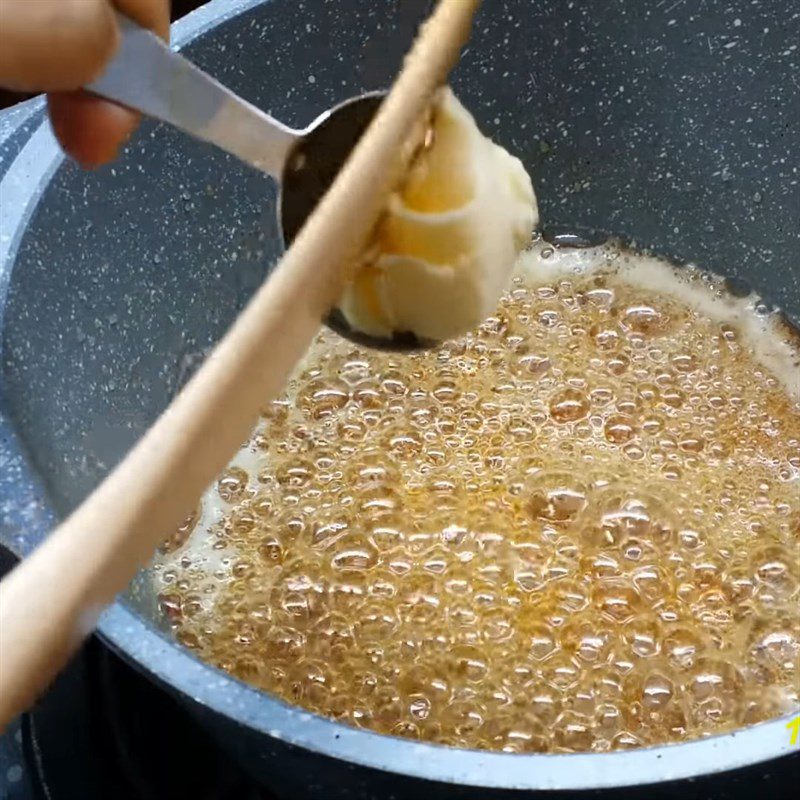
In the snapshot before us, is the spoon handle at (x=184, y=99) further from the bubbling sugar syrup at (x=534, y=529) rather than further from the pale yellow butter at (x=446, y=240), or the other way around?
the bubbling sugar syrup at (x=534, y=529)

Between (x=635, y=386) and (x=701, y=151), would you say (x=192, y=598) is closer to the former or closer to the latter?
(x=635, y=386)

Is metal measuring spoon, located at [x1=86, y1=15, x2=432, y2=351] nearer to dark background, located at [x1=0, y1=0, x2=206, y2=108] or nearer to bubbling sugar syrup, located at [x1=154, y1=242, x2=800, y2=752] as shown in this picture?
bubbling sugar syrup, located at [x1=154, y1=242, x2=800, y2=752]

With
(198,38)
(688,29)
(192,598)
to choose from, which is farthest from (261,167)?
(688,29)

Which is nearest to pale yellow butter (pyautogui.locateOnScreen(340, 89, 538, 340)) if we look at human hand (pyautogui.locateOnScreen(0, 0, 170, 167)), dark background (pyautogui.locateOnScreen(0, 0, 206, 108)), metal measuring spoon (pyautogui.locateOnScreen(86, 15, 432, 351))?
metal measuring spoon (pyautogui.locateOnScreen(86, 15, 432, 351))

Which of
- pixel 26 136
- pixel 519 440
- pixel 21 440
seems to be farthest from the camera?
pixel 519 440

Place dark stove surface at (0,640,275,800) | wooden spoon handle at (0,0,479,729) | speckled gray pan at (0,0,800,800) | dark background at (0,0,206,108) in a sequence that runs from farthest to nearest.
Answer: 1. dark background at (0,0,206,108)
2. dark stove surface at (0,640,275,800)
3. speckled gray pan at (0,0,800,800)
4. wooden spoon handle at (0,0,479,729)

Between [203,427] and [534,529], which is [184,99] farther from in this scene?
[534,529]
